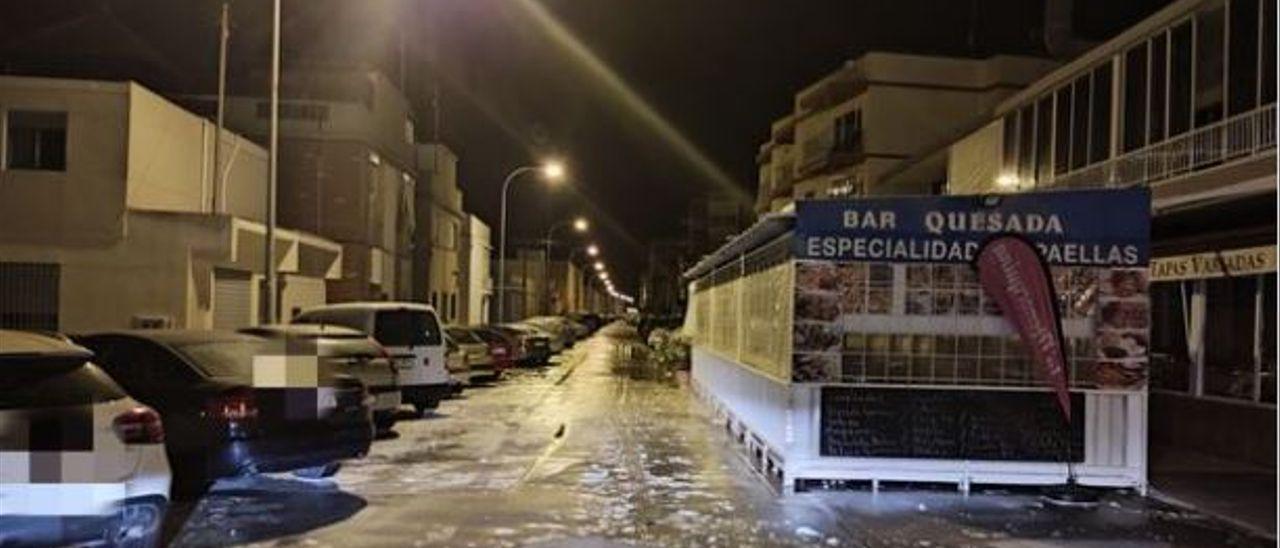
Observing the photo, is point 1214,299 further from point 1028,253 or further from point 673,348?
point 673,348

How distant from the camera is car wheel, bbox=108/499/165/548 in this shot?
7504 millimetres

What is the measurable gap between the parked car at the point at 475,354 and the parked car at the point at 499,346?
0.65ft

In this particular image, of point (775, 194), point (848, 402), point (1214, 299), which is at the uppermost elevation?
point (775, 194)

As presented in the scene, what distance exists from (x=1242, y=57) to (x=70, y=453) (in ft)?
51.3

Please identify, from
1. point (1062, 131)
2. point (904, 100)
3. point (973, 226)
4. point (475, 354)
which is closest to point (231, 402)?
point (973, 226)

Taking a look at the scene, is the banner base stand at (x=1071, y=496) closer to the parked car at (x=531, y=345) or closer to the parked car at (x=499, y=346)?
the parked car at (x=499, y=346)

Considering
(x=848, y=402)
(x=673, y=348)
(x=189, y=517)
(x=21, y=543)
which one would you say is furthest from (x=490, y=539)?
(x=673, y=348)

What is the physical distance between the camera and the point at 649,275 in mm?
134000

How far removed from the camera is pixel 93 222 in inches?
1097

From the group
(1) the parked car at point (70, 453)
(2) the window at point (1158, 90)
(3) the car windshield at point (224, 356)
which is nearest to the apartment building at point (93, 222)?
(3) the car windshield at point (224, 356)

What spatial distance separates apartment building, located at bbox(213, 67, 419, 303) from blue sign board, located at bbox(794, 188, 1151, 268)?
107ft

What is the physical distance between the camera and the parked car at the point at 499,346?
31.2 m

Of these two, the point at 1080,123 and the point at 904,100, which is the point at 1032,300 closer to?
the point at 1080,123

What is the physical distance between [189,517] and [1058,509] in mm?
6999
